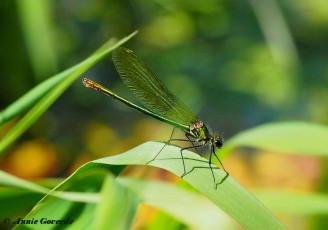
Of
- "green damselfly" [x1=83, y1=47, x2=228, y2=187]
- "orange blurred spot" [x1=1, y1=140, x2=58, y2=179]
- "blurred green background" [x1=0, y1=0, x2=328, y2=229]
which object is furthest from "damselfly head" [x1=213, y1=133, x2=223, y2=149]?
"orange blurred spot" [x1=1, y1=140, x2=58, y2=179]

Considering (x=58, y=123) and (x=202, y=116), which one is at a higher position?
(x=202, y=116)

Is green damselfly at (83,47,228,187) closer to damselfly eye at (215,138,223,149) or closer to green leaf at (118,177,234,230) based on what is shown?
damselfly eye at (215,138,223,149)

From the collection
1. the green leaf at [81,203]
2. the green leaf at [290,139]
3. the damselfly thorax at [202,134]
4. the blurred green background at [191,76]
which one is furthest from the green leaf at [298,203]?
the blurred green background at [191,76]

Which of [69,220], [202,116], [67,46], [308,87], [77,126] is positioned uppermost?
[308,87]

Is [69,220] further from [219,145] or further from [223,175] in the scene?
[219,145]

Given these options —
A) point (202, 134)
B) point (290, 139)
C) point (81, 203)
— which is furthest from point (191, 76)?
point (81, 203)

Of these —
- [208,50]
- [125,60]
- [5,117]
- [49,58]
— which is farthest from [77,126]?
[5,117]
